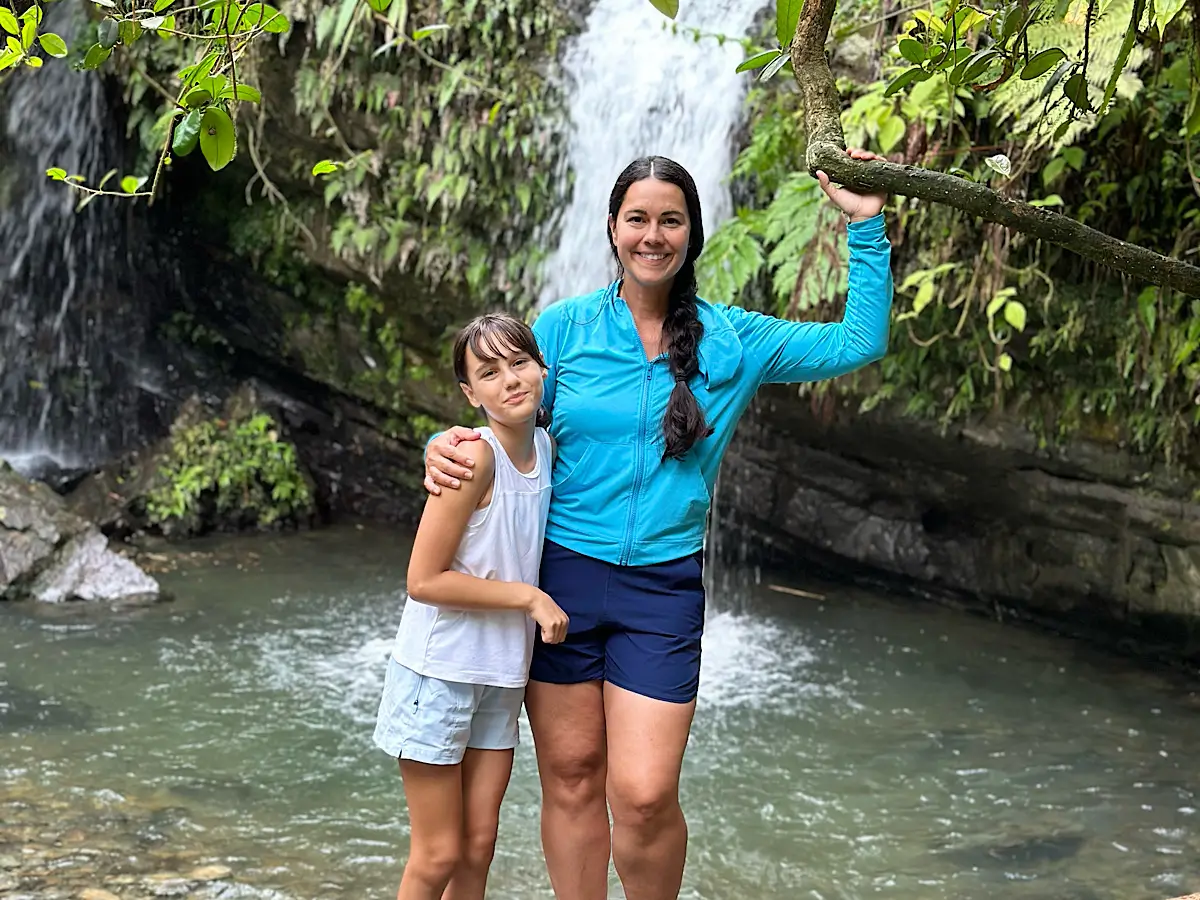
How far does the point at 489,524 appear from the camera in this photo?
2.70 m

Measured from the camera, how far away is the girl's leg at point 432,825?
2699 millimetres

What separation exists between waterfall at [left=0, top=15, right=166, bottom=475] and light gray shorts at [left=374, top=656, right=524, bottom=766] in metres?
7.77

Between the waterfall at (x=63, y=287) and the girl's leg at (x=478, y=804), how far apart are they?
784 centimetres

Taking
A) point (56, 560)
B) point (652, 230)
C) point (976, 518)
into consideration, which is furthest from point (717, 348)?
point (56, 560)

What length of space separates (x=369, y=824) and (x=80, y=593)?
3.67 meters

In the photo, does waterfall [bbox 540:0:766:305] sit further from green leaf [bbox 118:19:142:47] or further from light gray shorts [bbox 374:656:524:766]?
green leaf [bbox 118:19:142:47]

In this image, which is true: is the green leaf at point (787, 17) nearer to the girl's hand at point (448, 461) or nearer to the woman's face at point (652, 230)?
the woman's face at point (652, 230)

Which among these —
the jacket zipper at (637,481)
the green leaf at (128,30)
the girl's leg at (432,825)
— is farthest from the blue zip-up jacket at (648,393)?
the green leaf at (128,30)

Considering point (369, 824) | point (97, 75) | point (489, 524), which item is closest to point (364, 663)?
point (369, 824)

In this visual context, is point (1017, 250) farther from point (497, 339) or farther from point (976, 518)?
point (497, 339)

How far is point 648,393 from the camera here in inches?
107

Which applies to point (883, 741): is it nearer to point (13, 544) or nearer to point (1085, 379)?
point (1085, 379)

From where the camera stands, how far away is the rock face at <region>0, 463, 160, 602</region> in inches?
287

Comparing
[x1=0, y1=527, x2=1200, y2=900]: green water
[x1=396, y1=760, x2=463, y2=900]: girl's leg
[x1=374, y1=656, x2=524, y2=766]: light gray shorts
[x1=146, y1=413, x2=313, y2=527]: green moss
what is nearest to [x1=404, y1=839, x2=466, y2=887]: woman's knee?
[x1=396, y1=760, x2=463, y2=900]: girl's leg
